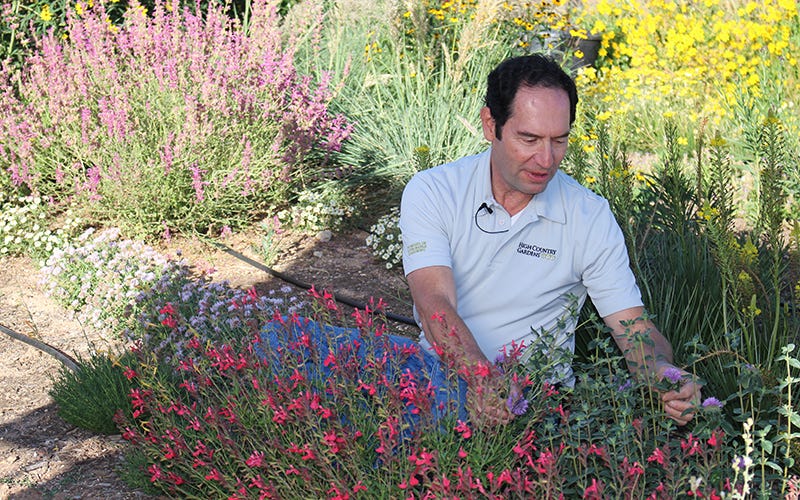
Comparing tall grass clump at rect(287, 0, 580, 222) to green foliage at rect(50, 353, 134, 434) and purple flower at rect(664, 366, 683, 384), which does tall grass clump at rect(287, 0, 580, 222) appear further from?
purple flower at rect(664, 366, 683, 384)

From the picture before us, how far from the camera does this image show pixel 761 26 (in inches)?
316

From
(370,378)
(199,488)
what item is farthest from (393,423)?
(199,488)

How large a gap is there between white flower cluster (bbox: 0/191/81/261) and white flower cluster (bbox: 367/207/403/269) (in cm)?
166

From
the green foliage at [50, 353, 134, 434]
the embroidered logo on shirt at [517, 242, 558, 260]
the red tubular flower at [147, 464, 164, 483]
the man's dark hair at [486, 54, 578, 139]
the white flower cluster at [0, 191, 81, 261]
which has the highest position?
the man's dark hair at [486, 54, 578, 139]

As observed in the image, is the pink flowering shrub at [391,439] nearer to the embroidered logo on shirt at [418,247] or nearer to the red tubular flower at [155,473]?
the red tubular flower at [155,473]

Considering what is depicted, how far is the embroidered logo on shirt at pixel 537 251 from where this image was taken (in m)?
3.36

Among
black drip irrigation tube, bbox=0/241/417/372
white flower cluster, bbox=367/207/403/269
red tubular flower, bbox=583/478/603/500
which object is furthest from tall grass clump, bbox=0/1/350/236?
red tubular flower, bbox=583/478/603/500

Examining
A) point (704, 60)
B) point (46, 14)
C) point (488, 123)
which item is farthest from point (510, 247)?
point (704, 60)

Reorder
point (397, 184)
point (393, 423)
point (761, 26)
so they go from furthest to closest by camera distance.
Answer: point (761, 26), point (397, 184), point (393, 423)

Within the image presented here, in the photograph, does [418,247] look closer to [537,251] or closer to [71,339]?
[537,251]

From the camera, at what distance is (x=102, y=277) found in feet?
16.1

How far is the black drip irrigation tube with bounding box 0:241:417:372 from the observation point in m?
4.41

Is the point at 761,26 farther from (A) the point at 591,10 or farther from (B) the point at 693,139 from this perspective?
(A) the point at 591,10

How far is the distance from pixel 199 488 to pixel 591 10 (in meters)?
9.64
